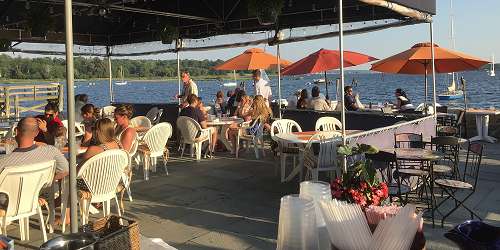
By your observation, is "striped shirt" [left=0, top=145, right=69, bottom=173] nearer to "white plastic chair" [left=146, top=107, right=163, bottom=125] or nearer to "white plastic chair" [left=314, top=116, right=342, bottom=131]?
"white plastic chair" [left=314, top=116, right=342, bottom=131]

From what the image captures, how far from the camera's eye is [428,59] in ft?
26.2

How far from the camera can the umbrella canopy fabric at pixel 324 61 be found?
935cm

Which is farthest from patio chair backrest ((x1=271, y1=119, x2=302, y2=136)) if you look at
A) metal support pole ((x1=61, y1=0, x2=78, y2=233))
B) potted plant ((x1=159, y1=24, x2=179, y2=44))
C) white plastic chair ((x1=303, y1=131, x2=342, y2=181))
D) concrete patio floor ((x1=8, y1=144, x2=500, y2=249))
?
metal support pole ((x1=61, y1=0, x2=78, y2=233))

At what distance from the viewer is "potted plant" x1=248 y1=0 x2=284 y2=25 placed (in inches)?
272

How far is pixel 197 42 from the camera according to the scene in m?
10.8

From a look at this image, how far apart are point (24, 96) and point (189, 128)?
41.4ft

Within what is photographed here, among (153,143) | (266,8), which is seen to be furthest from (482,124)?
(153,143)

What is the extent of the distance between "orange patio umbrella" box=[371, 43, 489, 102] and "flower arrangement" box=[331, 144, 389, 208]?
5854 millimetres

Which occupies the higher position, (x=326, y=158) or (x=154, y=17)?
(x=154, y=17)

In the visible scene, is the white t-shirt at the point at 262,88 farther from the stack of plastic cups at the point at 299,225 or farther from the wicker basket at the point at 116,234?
the wicker basket at the point at 116,234

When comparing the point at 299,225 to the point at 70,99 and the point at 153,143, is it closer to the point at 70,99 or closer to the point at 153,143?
the point at 70,99

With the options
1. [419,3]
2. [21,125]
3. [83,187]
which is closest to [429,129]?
[419,3]

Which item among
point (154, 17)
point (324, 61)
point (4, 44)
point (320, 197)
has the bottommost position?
point (320, 197)

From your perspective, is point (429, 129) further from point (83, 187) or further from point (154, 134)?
point (83, 187)
